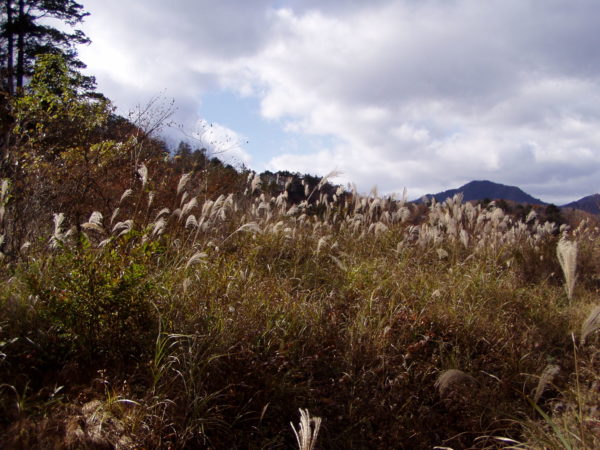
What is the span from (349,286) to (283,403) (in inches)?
70.6

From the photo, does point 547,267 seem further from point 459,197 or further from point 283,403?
point 283,403

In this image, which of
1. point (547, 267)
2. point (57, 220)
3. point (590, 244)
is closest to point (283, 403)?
point (57, 220)

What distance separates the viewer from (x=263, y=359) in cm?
303

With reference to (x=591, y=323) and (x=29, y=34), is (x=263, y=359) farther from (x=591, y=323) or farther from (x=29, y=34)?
(x=29, y=34)

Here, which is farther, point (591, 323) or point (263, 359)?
point (263, 359)

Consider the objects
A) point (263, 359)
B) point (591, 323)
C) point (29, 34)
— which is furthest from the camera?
point (29, 34)

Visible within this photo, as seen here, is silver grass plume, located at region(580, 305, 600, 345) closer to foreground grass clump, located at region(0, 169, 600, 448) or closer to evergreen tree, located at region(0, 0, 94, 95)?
foreground grass clump, located at region(0, 169, 600, 448)

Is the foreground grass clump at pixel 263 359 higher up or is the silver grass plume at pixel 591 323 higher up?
the silver grass plume at pixel 591 323

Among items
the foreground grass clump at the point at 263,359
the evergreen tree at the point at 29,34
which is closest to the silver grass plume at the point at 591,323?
the foreground grass clump at the point at 263,359

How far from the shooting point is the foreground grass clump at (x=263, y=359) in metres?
2.40

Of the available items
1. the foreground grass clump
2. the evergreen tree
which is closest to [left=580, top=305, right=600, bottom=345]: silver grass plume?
the foreground grass clump

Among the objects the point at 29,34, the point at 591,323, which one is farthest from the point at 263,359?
the point at 29,34

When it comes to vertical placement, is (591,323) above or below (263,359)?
above

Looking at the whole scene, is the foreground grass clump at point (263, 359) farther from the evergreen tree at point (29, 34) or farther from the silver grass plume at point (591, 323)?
the evergreen tree at point (29, 34)
